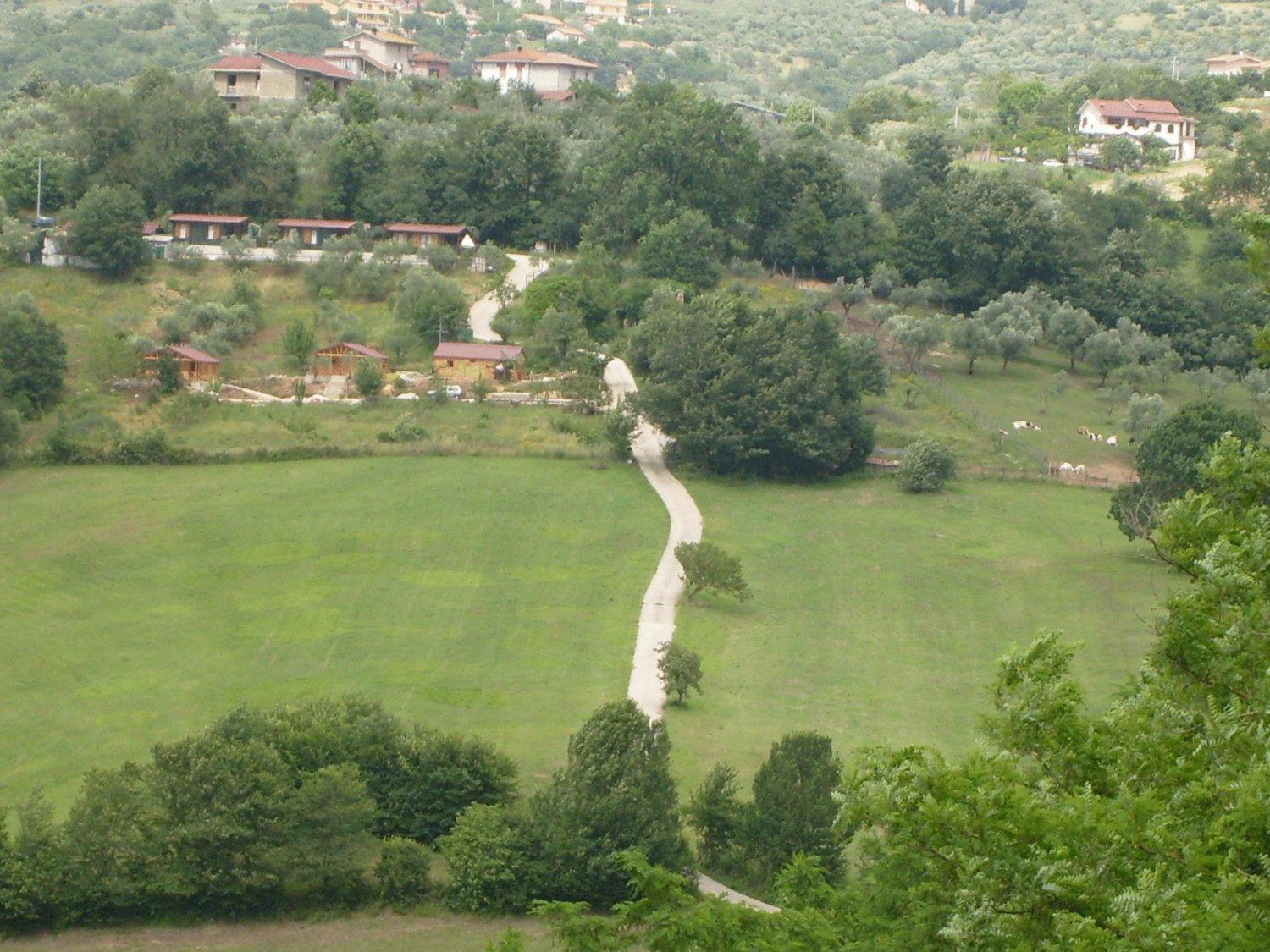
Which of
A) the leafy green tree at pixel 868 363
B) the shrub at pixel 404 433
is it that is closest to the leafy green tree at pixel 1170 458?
the leafy green tree at pixel 868 363

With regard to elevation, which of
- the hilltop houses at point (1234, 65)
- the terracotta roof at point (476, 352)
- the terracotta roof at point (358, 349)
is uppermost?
the hilltop houses at point (1234, 65)

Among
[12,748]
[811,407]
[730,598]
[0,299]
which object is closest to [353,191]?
[0,299]

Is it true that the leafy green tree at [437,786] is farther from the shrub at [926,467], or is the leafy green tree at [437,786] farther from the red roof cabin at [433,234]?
the red roof cabin at [433,234]

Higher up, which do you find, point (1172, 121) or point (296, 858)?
point (1172, 121)

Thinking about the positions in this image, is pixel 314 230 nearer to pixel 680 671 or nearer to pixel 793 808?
pixel 680 671

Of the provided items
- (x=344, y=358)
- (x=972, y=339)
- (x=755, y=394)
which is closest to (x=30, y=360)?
(x=344, y=358)

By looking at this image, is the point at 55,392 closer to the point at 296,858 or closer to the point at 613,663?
the point at 613,663

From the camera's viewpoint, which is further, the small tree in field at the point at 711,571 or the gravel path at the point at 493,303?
the gravel path at the point at 493,303
